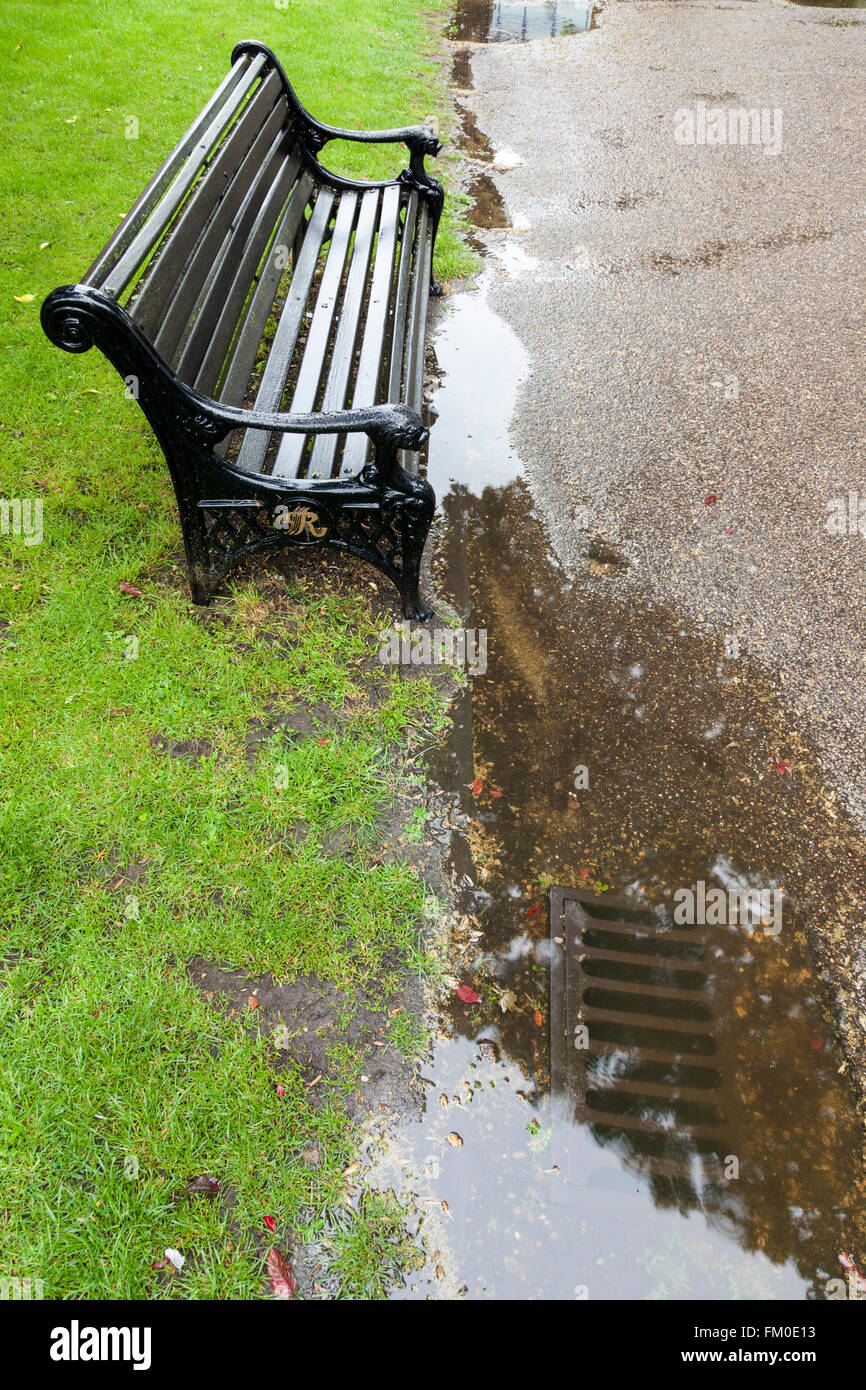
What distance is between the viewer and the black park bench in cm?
268

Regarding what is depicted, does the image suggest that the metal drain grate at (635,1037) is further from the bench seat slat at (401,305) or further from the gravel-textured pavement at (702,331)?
the bench seat slat at (401,305)

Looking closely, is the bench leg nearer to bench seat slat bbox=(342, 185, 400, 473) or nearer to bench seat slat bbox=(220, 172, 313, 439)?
bench seat slat bbox=(342, 185, 400, 473)

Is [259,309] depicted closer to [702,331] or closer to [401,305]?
[401,305]

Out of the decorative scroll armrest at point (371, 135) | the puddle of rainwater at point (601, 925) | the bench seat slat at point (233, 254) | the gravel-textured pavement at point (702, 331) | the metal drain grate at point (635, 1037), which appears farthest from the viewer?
the decorative scroll armrest at point (371, 135)

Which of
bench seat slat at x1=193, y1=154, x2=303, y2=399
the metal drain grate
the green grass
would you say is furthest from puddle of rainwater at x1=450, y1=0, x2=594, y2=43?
the metal drain grate

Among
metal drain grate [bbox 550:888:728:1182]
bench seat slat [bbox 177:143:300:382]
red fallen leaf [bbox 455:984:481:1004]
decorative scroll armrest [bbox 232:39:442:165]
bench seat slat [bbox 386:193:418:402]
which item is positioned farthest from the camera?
decorative scroll armrest [bbox 232:39:442:165]

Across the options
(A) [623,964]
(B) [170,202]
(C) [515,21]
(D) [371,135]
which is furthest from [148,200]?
(C) [515,21]

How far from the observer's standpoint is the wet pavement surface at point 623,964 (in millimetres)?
2064

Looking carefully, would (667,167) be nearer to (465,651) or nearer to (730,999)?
(465,651)

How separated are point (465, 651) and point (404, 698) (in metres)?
0.37

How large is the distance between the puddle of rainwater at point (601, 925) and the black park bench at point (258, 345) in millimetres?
660

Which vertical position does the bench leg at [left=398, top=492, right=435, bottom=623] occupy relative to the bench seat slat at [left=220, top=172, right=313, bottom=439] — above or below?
below

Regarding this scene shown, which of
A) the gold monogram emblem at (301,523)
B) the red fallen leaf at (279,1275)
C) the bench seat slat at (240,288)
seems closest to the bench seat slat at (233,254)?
the bench seat slat at (240,288)

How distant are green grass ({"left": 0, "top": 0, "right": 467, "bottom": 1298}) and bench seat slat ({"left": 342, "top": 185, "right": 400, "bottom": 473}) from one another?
0.62 meters
